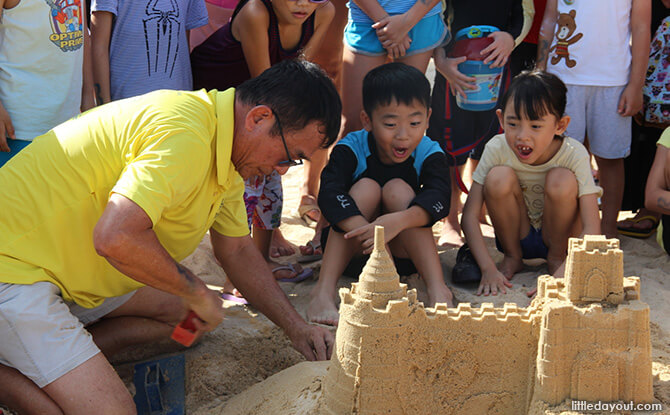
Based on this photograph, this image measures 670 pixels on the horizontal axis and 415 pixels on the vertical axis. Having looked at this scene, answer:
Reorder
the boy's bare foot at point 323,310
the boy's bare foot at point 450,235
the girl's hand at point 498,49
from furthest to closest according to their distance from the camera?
the boy's bare foot at point 450,235, the girl's hand at point 498,49, the boy's bare foot at point 323,310

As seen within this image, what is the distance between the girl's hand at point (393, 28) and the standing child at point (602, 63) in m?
0.94

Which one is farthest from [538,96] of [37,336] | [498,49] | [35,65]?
[37,336]

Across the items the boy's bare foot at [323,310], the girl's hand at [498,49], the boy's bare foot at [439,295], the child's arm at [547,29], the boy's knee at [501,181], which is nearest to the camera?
the boy's bare foot at [323,310]

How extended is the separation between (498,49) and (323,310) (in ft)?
6.16

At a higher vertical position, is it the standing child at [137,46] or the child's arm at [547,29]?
the standing child at [137,46]

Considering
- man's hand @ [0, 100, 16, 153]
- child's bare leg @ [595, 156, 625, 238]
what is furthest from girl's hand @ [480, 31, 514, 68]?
man's hand @ [0, 100, 16, 153]

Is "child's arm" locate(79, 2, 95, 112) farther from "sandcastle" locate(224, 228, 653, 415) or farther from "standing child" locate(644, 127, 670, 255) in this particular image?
"standing child" locate(644, 127, 670, 255)

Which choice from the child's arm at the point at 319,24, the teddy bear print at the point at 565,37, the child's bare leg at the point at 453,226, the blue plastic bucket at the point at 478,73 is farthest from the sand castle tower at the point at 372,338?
the teddy bear print at the point at 565,37

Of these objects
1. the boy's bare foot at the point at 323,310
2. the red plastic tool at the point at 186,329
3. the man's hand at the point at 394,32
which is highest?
the man's hand at the point at 394,32

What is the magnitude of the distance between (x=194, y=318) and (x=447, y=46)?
2.49 meters

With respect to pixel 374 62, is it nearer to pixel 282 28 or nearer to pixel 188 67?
pixel 282 28

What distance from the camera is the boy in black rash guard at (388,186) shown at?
138 inches

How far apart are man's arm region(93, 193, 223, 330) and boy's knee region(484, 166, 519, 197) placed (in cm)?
177

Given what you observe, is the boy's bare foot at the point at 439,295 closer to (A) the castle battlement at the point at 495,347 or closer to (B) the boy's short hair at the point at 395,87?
(B) the boy's short hair at the point at 395,87
